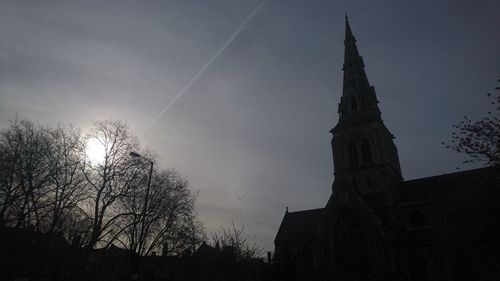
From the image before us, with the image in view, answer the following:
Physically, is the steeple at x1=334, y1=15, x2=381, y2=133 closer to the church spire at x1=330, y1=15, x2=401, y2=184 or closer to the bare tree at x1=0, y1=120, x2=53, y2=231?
the church spire at x1=330, y1=15, x2=401, y2=184

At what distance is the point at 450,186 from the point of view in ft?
111

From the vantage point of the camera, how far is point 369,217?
101ft

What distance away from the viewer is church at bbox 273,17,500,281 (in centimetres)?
2861

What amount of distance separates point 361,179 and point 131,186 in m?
25.4

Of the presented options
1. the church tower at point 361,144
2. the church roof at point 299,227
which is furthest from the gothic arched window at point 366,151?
the church roof at point 299,227

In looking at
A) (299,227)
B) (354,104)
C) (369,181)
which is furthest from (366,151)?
(299,227)

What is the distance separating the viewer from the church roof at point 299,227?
42.7 meters

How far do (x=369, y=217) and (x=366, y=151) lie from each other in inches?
398

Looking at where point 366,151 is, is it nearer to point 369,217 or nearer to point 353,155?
point 353,155

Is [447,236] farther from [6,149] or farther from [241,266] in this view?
[6,149]

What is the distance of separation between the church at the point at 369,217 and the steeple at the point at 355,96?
0.13 m

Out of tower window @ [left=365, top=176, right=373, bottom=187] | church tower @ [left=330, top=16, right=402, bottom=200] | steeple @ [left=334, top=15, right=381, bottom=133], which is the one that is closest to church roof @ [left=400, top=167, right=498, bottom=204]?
church tower @ [left=330, top=16, right=402, bottom=200]

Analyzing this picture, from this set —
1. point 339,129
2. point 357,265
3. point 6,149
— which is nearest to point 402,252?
point 357,265

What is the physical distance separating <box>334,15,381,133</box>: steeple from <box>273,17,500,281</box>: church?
0.13 meters
